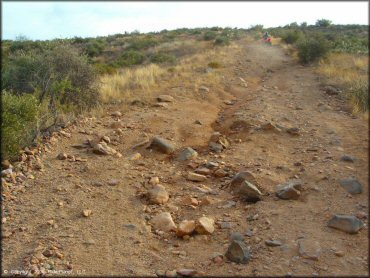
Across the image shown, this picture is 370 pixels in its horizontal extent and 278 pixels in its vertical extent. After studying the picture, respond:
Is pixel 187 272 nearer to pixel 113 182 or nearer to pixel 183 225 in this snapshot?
pixel 183 225

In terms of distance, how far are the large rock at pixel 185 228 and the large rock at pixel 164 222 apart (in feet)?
0.36

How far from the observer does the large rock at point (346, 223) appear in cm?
370

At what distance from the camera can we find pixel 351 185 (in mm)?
4469

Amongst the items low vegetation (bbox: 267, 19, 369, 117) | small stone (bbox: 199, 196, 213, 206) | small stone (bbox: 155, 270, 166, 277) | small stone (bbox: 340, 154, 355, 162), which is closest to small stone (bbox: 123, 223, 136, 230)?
small stone (bbox: 155, 270, 166, 277)

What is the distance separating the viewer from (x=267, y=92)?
10.3m

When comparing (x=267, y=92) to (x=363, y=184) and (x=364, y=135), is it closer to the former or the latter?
(x=364, y=135)

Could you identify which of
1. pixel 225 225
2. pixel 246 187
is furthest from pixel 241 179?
pixel 225 225

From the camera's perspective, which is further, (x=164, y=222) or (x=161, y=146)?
(x=161, y=146)

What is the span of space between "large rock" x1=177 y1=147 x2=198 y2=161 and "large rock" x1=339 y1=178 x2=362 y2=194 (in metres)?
2.32

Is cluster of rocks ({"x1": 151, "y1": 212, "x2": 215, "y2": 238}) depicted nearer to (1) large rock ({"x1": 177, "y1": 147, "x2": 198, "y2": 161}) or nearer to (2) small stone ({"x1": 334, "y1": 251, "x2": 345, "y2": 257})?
(2) small stone ({"x1": 334, "y1": 251, "x2": 345, "y2": 257})

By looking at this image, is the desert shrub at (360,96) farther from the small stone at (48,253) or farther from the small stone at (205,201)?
the small stone at (48,253)

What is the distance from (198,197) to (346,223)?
1.80m

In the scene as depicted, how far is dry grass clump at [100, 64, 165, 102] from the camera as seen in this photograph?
9.60 m

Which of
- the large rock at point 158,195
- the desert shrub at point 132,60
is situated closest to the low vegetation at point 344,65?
the large rock at point 158,195
